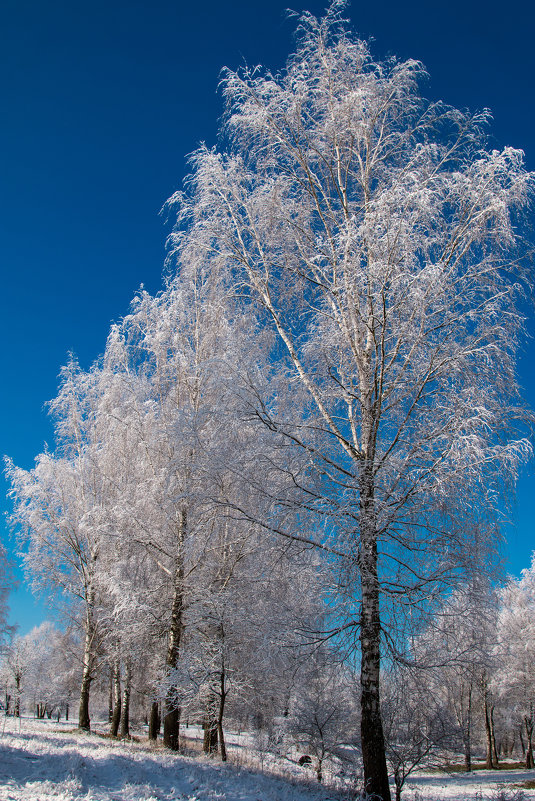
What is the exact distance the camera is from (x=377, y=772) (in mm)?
6711

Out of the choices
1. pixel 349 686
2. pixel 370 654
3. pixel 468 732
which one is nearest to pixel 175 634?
pixel 349 686

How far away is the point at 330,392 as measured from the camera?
8930mm

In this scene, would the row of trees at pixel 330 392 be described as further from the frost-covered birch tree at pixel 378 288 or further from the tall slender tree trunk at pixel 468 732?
the tall slender tree trunk at pixel 468 732

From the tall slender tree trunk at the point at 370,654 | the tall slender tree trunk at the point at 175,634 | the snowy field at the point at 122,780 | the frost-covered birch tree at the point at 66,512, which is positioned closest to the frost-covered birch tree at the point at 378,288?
the tall slender tree trunk at the point at 370,654

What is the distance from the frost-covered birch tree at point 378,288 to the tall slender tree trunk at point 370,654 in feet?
0.09

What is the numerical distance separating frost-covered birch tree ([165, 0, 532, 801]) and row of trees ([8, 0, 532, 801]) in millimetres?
40

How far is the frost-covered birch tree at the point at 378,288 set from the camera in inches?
265

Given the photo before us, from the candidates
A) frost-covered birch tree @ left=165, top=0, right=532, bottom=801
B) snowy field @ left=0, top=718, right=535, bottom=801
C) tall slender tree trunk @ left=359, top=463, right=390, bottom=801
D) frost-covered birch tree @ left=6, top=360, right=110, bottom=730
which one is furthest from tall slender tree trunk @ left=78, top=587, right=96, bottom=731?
tall slender tree trunk @ left=359, top=463, right=390, bottom=801

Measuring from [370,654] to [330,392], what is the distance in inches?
160

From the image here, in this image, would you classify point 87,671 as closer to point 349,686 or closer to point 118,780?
point 118,780

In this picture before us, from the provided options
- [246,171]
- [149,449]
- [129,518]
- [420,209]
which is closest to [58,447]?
[149,449]

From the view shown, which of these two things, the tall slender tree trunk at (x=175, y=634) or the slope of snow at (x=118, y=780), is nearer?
the slope of snow at (x=118, y=780)

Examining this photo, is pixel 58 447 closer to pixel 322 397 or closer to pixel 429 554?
pixel 322 397

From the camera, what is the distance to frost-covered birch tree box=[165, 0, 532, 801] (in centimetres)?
673
